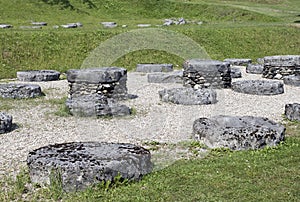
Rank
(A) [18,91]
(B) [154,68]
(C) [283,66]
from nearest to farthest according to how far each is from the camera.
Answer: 1. (A) [18,91]
2. (C) [283,66]
3. (B) [154,68]

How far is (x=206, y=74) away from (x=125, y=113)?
6736 millimetres

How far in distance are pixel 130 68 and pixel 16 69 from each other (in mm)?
6730

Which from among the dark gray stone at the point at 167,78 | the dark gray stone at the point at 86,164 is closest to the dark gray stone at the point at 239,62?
the dark gray stone at the point at 167,78

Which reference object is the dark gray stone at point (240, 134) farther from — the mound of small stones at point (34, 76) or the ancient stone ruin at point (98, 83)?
the mound of small stones at point (34, 76)

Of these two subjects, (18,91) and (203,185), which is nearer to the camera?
(203,185)

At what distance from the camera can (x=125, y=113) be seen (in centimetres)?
1588

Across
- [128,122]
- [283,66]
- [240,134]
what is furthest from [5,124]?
[283,66]

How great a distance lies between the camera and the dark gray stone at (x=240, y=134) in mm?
11586

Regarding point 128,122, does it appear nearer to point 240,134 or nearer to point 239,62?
point 240,134

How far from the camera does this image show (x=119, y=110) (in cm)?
1577

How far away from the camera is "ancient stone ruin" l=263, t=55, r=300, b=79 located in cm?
2439

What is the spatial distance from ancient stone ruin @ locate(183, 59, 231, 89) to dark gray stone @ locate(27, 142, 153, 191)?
38.4 feet

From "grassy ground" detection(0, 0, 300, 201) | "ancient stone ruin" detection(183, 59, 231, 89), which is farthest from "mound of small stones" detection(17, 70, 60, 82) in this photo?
"ancient stone ruin" detection(183, 59, 231, 89)

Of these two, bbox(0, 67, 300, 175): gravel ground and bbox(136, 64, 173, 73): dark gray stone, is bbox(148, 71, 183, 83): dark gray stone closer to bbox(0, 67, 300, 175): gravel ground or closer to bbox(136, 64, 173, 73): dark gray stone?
bbox(0, 67, 300, 175): gravel ground
